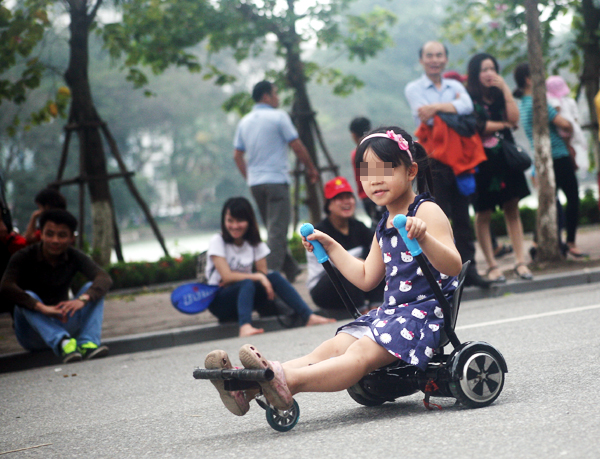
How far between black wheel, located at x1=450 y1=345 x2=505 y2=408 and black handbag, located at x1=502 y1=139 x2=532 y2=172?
4.82 m

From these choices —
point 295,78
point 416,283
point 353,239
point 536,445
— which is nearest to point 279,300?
point 353,239

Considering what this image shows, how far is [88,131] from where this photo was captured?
40.4 feet

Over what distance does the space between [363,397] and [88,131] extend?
993cm

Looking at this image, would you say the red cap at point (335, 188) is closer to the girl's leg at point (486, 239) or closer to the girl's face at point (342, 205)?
the girl's face at point (342, 205)

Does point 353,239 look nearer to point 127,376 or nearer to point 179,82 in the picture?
point 127,376

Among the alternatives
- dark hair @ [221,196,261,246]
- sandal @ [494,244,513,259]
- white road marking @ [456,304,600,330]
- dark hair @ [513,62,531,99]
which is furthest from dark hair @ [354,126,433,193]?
sandal @ [494,244,513,259]

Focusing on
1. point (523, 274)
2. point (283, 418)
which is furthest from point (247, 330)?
point (283, 418)

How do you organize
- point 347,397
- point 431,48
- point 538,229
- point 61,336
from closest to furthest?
1. point 347,397
2. point 61,336
3. point 431,48
4. point 538,229

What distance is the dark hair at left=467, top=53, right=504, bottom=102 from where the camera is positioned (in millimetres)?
7766

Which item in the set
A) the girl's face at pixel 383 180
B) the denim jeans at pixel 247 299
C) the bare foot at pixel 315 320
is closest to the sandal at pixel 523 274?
the bare foot at pixel 315 320

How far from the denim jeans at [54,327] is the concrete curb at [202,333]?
13cm

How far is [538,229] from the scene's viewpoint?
8.71 metres

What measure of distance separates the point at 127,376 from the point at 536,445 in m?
3.33

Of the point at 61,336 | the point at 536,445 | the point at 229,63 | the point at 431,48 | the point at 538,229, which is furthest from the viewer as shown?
the point at 229,63
